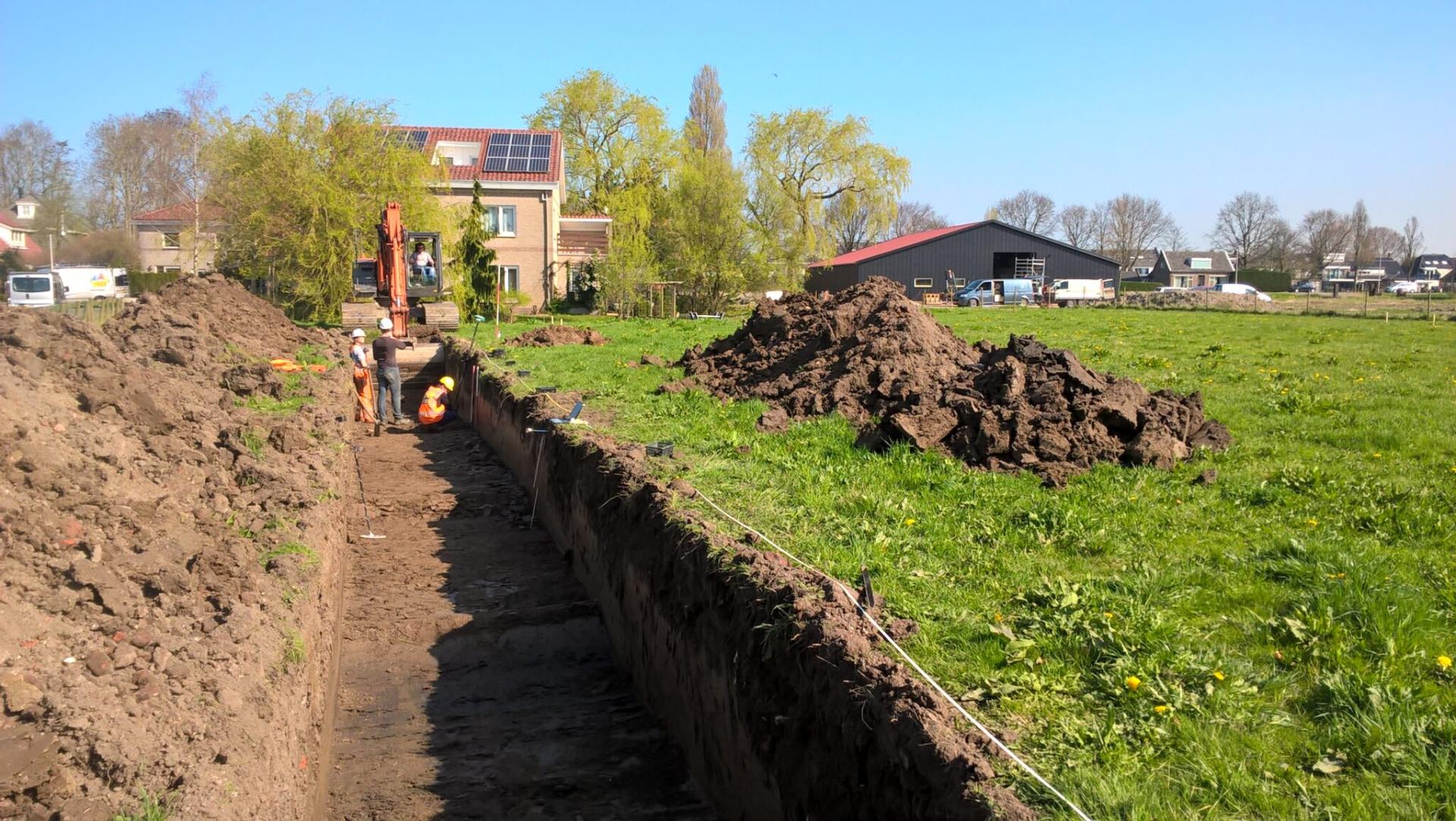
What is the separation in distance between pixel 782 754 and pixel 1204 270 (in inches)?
4092

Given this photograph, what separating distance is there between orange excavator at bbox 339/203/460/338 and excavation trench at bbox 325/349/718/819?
503 inches

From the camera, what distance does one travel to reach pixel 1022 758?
381cm

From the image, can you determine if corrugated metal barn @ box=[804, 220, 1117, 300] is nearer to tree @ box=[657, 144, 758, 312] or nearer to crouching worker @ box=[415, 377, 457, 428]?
tree @ box=[657, 144, 758, 312]

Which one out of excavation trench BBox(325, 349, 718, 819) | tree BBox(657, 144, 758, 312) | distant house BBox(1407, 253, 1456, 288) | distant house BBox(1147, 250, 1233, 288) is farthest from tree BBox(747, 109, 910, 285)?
A: distant house BBox(1407, 253, 1456, 288)

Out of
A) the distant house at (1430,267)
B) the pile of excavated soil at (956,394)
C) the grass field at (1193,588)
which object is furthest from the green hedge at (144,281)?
the distant house at (1430,267)

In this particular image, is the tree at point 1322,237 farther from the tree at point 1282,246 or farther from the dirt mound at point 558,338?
the dirt mound at point 558,338

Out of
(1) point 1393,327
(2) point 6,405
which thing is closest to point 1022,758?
(2) point 6,405

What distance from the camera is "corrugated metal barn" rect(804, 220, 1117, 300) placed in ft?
185

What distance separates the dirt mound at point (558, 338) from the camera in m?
22.1

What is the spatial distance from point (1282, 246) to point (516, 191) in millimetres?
87212

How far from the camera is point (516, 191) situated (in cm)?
4197

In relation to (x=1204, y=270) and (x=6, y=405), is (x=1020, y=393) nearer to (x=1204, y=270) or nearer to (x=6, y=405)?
(x=6, y=405)

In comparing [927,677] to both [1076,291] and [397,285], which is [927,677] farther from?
[1076,291]

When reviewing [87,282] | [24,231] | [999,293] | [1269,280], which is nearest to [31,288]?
[87,282]
